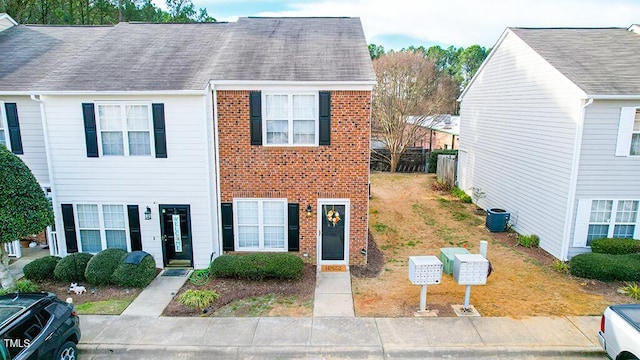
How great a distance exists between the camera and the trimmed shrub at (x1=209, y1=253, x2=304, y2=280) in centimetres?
1072

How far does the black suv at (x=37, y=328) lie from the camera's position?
6212 millimetres

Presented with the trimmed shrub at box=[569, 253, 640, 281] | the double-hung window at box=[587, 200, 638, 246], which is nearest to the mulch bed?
the trimmed shrub at box=[569, 253, 640, 281]

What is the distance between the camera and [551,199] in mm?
12883

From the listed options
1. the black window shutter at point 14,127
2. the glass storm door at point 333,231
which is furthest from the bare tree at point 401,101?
the black window shutter at point 14,127

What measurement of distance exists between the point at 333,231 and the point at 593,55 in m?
11.0

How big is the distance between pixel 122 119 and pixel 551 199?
13.7 m

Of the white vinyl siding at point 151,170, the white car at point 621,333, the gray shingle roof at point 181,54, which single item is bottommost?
the white car at point 621,333

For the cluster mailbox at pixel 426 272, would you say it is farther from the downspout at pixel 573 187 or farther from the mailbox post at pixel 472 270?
the downspout at pixel 573 187

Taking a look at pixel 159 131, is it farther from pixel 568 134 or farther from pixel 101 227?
pixel 568 134

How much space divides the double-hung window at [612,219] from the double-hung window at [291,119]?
915cm

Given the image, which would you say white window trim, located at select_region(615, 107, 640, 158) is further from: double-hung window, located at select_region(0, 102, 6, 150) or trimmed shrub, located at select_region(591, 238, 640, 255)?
double-hung window, located at select_region(0, 102, 6, 150)

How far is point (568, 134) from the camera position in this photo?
12133mm

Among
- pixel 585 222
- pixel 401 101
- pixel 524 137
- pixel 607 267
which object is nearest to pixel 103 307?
pixel 607 267

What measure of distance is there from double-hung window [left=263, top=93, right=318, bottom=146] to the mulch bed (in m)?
4.01
